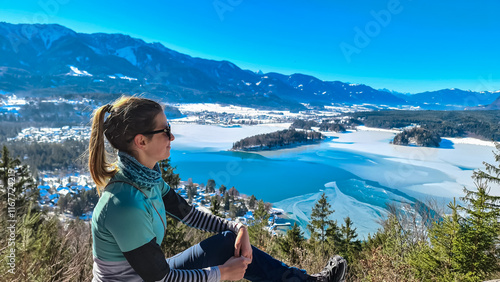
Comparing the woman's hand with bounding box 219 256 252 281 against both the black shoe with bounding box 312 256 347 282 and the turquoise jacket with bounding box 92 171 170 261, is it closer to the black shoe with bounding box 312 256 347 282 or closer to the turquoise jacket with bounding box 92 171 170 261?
the turquoise jacket with bounding box 92 171 170 261

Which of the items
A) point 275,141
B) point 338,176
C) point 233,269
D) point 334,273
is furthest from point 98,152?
point 275,141

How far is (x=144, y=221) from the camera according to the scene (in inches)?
32.2

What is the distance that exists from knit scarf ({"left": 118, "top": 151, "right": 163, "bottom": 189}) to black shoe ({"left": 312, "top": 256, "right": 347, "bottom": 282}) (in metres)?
1.00

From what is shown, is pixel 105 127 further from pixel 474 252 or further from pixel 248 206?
pixel 248 206

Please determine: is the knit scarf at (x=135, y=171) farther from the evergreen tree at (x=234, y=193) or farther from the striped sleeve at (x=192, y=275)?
the evergreen tree at (x=234, y=193)

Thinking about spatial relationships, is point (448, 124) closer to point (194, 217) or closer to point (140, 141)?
point (194, 217)

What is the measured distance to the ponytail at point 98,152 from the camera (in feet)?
3.35

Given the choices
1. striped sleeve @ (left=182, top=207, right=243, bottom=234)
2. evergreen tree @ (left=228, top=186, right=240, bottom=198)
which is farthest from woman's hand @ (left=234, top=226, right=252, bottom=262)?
evergreen tree @ (left=228, top=186, right=240, bottom=198)

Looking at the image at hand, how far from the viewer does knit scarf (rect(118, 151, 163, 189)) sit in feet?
3.04

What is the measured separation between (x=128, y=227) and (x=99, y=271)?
274 mm

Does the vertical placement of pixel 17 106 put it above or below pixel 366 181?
above

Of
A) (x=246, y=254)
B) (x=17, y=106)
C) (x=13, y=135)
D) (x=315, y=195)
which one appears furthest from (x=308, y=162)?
(x=17, y=106)

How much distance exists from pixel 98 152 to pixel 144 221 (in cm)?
41

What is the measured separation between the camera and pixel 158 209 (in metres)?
1.03
